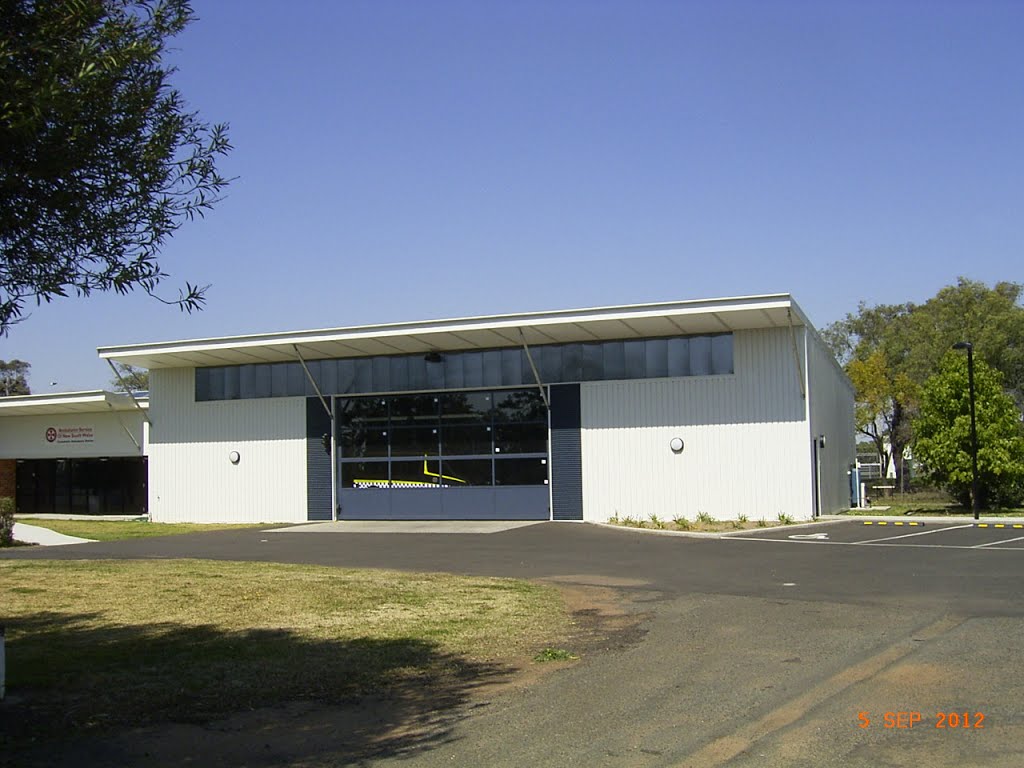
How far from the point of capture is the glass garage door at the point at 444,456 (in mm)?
29344

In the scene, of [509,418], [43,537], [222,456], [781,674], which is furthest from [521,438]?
[781,674]

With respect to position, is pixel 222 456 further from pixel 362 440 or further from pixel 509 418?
pixel 509 418

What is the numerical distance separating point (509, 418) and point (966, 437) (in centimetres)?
1352

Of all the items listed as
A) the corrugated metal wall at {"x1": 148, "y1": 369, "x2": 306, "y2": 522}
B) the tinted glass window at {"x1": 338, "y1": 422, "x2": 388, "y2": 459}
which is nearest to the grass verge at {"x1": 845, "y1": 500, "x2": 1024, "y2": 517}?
the tinted glass window at {"x1": 338, "y1": 422, "x2": 388, "y2": 459}

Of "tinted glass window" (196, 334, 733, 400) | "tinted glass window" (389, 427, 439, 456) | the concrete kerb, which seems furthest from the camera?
"tinted glass window" (389, 427, 439, 456)

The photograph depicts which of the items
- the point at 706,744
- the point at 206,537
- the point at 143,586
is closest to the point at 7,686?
the point at 706,744

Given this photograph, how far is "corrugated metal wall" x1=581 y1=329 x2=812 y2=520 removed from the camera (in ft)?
86.8

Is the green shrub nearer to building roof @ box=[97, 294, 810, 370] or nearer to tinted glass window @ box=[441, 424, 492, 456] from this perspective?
building roof @ box=[97, 294, 810, 370]

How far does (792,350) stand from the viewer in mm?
26500

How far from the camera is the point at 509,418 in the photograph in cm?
2958

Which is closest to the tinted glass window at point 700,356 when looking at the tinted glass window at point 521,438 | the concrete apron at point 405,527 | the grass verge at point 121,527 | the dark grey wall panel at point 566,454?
the dark grey wall panel at point 566,454

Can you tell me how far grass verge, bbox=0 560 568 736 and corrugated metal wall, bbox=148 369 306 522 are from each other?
1605 centimetres

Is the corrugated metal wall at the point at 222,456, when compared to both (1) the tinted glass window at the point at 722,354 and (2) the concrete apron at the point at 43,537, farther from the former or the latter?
(1) the tinted glass window at the point at 722,354

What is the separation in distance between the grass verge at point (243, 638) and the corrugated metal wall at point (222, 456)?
1605 cm
